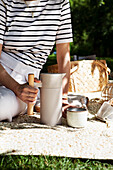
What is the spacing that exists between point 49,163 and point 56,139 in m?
0.41

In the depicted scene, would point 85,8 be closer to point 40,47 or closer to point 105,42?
point 105,42

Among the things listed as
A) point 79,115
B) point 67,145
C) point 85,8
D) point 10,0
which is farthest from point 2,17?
point 85,8

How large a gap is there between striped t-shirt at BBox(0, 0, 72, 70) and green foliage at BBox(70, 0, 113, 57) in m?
9.61

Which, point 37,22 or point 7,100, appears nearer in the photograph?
point 7,100

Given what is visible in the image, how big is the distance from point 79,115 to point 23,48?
931mm

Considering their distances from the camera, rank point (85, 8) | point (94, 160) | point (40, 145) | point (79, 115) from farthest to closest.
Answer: point (85, 8) → point (79, 115) → point (40, 145) → point (94, 160)

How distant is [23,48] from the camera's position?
280 centimetres

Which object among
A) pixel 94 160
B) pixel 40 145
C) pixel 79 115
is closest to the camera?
pixel 94 160

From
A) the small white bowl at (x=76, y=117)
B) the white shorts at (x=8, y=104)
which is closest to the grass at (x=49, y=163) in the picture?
the small white bowl at (x=76, y=117)

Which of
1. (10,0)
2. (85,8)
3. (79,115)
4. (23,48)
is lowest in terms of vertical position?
(79,115)

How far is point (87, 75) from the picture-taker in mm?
5320

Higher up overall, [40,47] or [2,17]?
[2,17]

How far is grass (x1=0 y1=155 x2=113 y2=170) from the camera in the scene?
1732 millimetres

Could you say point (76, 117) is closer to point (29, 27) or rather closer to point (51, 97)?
point (51, 97)
